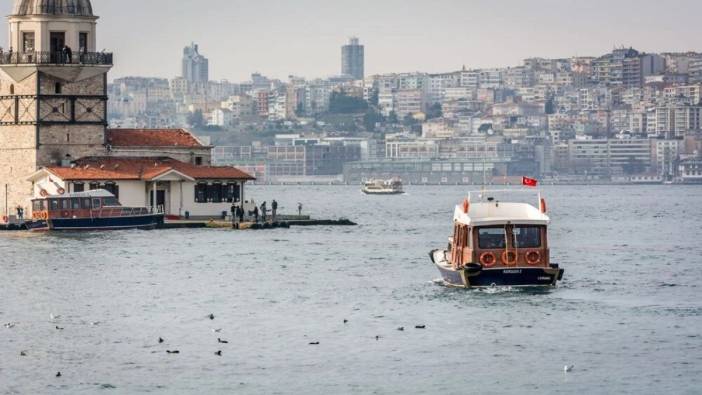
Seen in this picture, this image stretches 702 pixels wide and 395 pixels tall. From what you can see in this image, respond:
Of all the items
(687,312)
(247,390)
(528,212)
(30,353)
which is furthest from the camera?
(528,212)

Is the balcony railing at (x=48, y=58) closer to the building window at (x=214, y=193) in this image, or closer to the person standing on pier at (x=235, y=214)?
the building window at (x=214, y=193)

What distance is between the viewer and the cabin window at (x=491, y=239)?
184 feet

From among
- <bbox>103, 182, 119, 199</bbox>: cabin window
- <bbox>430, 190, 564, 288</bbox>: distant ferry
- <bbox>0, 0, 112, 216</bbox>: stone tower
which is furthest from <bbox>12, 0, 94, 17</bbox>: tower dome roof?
<bbox>430, 190, 564, 288</bbox>: distant ferry

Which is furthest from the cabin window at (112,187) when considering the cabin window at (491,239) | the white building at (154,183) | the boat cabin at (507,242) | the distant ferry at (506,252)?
the cabin window at (491,239)

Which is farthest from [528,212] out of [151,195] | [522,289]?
[151,195]

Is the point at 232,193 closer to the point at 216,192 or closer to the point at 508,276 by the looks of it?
the point at 216,192

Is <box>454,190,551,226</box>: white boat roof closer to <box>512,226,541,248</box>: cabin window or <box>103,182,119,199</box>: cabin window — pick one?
<box>512,226,541,248</box>: cabin window

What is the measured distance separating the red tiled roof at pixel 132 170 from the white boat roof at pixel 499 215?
124ft

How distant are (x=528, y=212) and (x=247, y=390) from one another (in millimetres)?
18552

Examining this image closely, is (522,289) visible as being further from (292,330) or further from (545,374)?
(545,374)

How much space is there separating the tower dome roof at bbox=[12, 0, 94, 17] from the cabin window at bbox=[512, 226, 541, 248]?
4538cm

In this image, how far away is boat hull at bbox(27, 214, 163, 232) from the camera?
89125mm

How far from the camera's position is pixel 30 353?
45156 mm

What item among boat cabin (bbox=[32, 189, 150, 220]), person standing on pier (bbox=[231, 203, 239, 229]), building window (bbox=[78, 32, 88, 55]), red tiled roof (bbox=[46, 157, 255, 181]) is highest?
building window (bbox=[78, 32, 88, 55])
